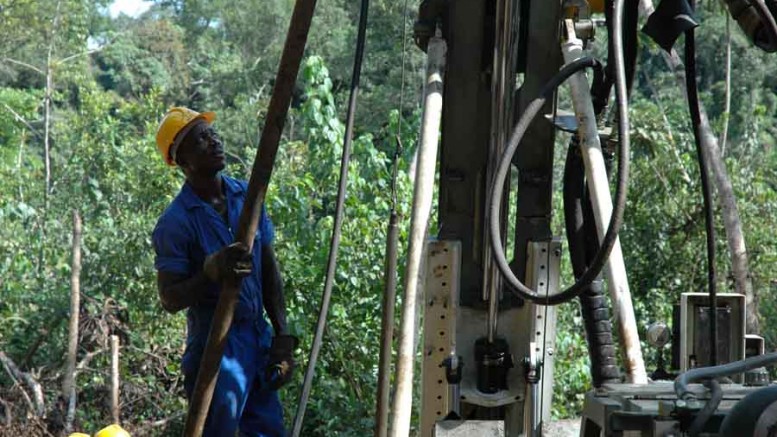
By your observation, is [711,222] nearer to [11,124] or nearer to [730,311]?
[730,311]

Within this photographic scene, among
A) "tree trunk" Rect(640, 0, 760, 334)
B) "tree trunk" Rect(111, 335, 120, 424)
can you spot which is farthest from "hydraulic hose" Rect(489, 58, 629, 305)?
"tree trunk" Rect(640, 0, 760, 334)

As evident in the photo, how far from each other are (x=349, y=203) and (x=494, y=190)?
6017mm

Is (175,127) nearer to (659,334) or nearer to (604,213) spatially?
(604,213)

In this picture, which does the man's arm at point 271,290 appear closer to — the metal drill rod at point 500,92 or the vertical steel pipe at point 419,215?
the vertical steel pipe at point 419,215

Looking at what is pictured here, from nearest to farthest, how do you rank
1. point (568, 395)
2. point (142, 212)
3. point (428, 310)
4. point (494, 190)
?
point (494, 190), point (428, 310), point (568, 395), point (142, 212)

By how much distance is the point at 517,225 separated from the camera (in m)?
4.89

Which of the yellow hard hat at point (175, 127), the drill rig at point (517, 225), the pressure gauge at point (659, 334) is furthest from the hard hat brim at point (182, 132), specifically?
the pressure gauge at point (659, 334)

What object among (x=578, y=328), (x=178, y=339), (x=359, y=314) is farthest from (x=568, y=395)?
(x=178, y=339)

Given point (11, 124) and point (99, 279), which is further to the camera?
point (11, 124)

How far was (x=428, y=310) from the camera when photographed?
4.65 metres

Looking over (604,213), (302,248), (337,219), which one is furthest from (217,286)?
(302,248)

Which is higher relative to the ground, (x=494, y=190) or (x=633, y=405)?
(x=494, y=190)

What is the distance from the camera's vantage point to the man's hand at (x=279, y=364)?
5.18m

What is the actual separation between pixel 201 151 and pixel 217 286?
61 cm
